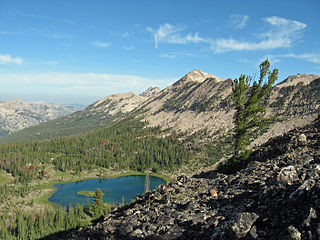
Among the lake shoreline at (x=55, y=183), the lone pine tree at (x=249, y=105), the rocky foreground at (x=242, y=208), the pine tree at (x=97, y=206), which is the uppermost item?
the lone pine tree at (x=249, y=105)

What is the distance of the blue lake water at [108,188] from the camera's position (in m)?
121

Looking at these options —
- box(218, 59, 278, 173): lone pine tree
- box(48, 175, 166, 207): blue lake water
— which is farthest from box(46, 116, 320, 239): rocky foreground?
box(48, 175, 166, 207): blue lake water

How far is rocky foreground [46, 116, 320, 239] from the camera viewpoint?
47.2 feet

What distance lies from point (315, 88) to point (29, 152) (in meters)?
233

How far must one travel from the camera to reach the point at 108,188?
457 feet

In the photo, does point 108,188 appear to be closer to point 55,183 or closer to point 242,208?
point 55,183

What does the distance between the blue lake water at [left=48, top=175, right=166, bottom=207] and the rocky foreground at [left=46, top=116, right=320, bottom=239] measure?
313 ft

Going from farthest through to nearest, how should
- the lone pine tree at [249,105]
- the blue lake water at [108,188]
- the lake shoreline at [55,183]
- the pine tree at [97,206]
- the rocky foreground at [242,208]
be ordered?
the blue lake water at [108,188] → the lake shoreline at [55,183] → the pine tree at [97,206] → the lone pine tree at [249,105] → the rocky foreground at [242,208]

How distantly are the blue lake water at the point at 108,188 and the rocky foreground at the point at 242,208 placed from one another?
313 ft

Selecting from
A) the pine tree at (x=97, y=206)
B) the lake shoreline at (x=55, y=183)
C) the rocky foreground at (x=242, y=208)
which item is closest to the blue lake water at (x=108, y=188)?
the lake shoreline at (x=55, y=183)

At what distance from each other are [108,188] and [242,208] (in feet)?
432

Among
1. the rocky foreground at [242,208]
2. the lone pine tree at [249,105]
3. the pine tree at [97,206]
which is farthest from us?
the pine tree at [97,206]

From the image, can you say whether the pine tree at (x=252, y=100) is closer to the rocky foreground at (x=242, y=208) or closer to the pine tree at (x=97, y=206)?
the rocky foreground at (x=242, y=208)

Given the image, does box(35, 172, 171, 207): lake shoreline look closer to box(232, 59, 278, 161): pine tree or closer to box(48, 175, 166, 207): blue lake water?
box(48, 175, 166, 207): blue lake water
